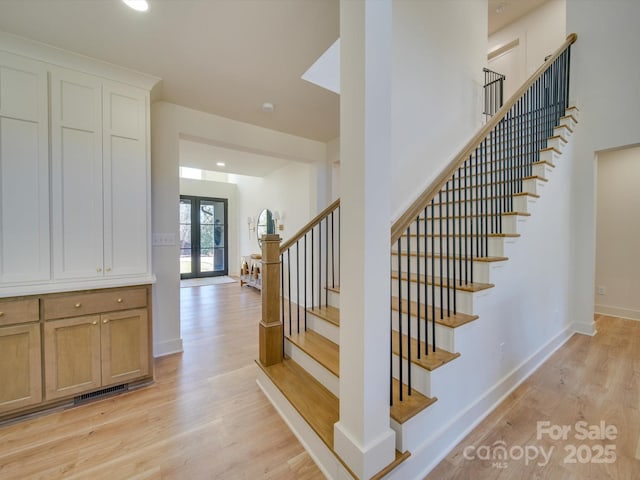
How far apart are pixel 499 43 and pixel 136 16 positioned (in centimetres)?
677

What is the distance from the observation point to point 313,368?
78.2 inches

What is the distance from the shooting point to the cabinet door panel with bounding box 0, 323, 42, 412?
69.9 inches

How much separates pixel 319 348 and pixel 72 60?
2.91m

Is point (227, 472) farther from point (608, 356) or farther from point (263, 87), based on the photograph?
point (608, 356)

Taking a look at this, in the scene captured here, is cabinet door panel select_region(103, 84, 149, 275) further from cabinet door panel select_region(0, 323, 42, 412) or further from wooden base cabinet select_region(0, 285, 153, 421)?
cabinet door panel select_region(0, 323, 42, 412)

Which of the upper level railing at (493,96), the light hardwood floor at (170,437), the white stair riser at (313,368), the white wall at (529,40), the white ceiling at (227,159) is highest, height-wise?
the white wall at (529,40)

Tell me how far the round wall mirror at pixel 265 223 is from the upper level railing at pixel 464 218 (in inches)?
159

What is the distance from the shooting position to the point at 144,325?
2236 mm

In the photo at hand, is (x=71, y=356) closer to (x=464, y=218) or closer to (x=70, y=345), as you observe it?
(x=70, y=345)

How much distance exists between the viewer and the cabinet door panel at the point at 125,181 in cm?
214

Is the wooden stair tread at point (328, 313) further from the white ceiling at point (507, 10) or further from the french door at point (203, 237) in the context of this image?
the white ceiling at point (507, 10)

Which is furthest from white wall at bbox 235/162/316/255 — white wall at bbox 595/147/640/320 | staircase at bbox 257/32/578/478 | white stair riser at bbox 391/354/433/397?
white wall at bbox 595/147/640/320

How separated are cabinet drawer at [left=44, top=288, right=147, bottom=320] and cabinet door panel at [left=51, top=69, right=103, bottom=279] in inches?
6.5

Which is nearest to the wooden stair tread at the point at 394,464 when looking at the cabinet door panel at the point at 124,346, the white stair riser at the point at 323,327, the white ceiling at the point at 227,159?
the white stair riser at the point at 323,327
